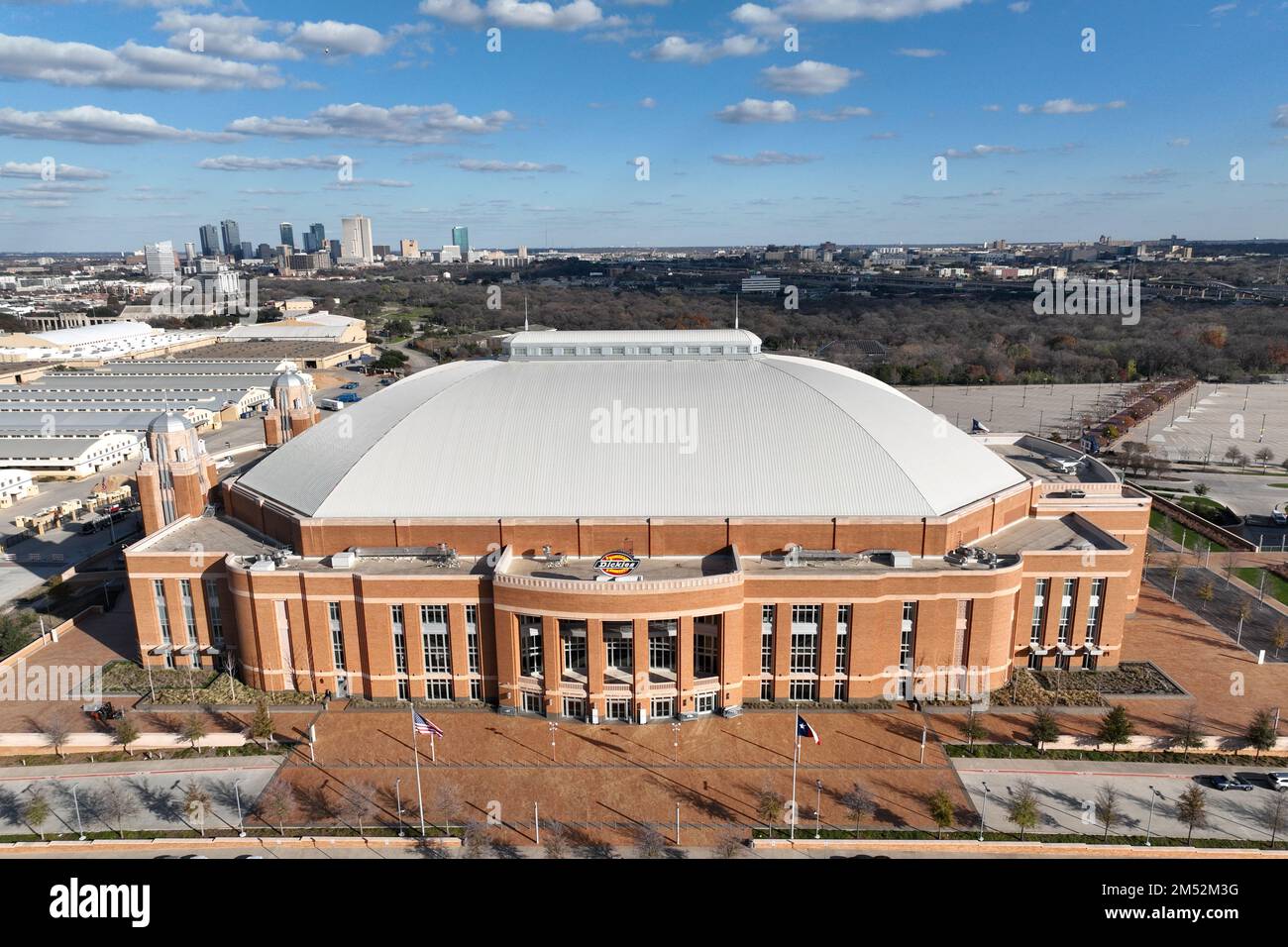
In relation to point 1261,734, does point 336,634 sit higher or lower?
higher

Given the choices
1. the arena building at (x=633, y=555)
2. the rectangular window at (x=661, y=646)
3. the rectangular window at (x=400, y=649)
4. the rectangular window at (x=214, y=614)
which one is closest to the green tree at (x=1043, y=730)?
the arena building at (x=633, y=555)

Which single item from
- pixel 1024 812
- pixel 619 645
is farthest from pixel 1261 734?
pixel 619 645

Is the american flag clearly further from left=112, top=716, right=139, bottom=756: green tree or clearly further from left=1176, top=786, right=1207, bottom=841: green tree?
left=1176, top=786, right=1207, bottom=841: green tree

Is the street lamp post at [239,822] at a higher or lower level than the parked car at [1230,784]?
higher

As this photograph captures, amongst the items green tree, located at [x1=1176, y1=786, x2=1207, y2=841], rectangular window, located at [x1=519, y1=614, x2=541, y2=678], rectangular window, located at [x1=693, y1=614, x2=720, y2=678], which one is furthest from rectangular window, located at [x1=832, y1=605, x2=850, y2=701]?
rectangular window, located at [x1=519, y1=614, x2=541, y2=678]

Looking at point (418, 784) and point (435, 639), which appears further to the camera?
point (435, 639)

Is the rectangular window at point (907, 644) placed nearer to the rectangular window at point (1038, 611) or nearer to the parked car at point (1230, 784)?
the rectangular window at point (1038, 611)

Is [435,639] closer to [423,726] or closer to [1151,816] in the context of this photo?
[423,726]
